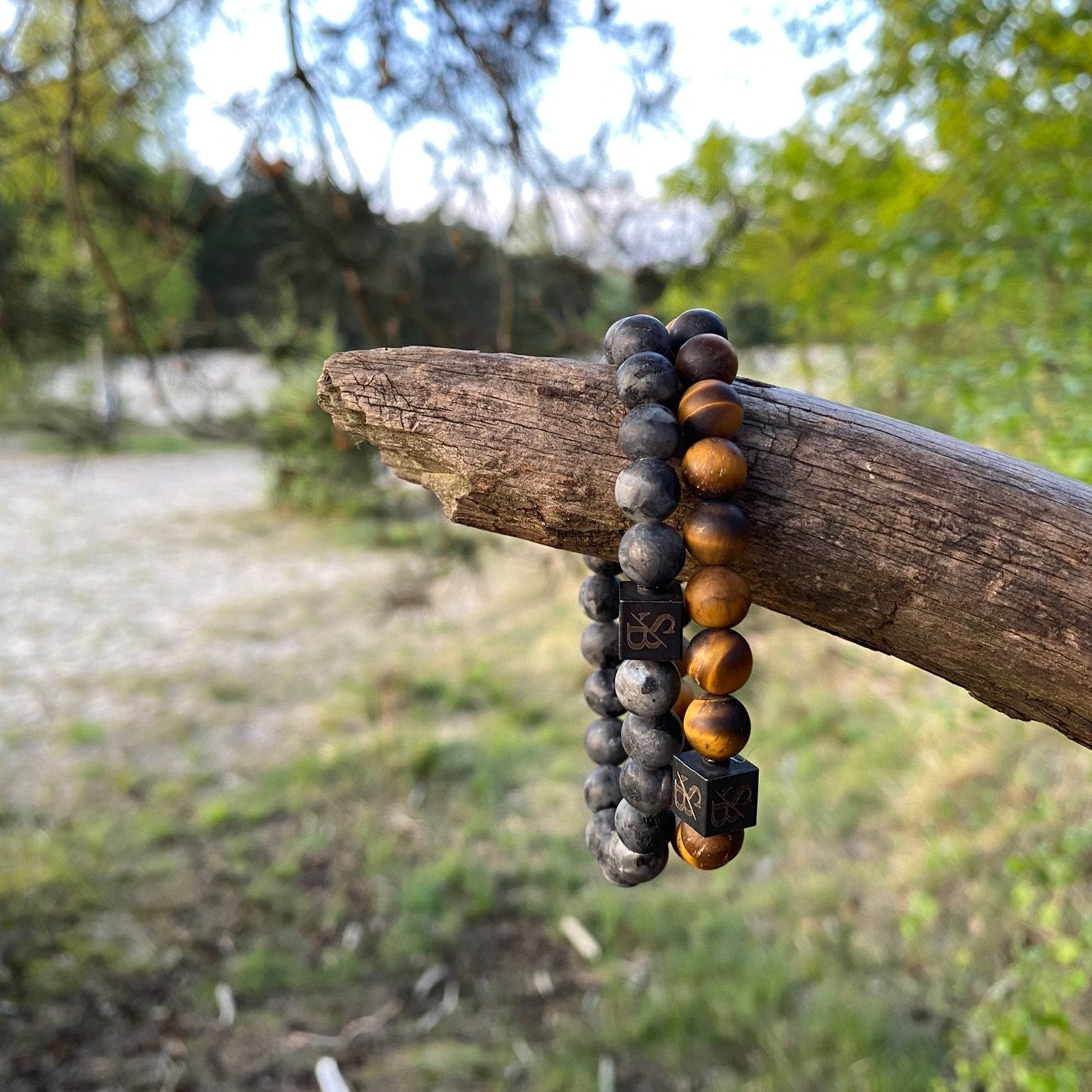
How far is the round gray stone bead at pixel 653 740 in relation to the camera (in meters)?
0.97

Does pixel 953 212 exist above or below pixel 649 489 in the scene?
above

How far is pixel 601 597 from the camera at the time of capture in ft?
3.72

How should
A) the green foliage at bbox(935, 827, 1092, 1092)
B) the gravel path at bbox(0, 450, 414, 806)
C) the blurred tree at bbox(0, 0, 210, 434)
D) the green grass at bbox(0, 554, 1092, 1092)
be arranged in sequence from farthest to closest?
the gravel path at bbox(0, 450, 414, 806) → the green grass at bbox(0, 554, 1092, 1092) → the blurred tree at bbox(0, 0, 210, 434) → the green foliage at bbox(935, 827, 1092, 1092)

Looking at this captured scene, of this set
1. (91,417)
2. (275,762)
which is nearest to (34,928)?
(275,762)

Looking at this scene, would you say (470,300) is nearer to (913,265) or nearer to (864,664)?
(913,265)

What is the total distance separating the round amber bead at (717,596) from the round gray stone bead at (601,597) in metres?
0.24

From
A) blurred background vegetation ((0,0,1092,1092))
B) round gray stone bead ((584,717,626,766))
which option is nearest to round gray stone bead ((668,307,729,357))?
round gray stone bead ((584,717,626,766))

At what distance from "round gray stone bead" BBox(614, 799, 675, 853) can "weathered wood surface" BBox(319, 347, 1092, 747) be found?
281mm

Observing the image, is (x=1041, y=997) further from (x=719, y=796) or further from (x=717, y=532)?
(x=717, y=532)

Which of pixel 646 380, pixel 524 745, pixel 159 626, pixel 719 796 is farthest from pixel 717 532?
pixel 159 626

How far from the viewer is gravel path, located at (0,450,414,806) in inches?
165

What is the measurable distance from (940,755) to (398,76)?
9.57ft

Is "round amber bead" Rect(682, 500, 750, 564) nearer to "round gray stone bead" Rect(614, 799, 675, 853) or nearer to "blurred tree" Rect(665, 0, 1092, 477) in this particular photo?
"round gray stone bead" Rect(614, 799, 675, 853)

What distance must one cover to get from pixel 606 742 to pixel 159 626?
5.29 meters
